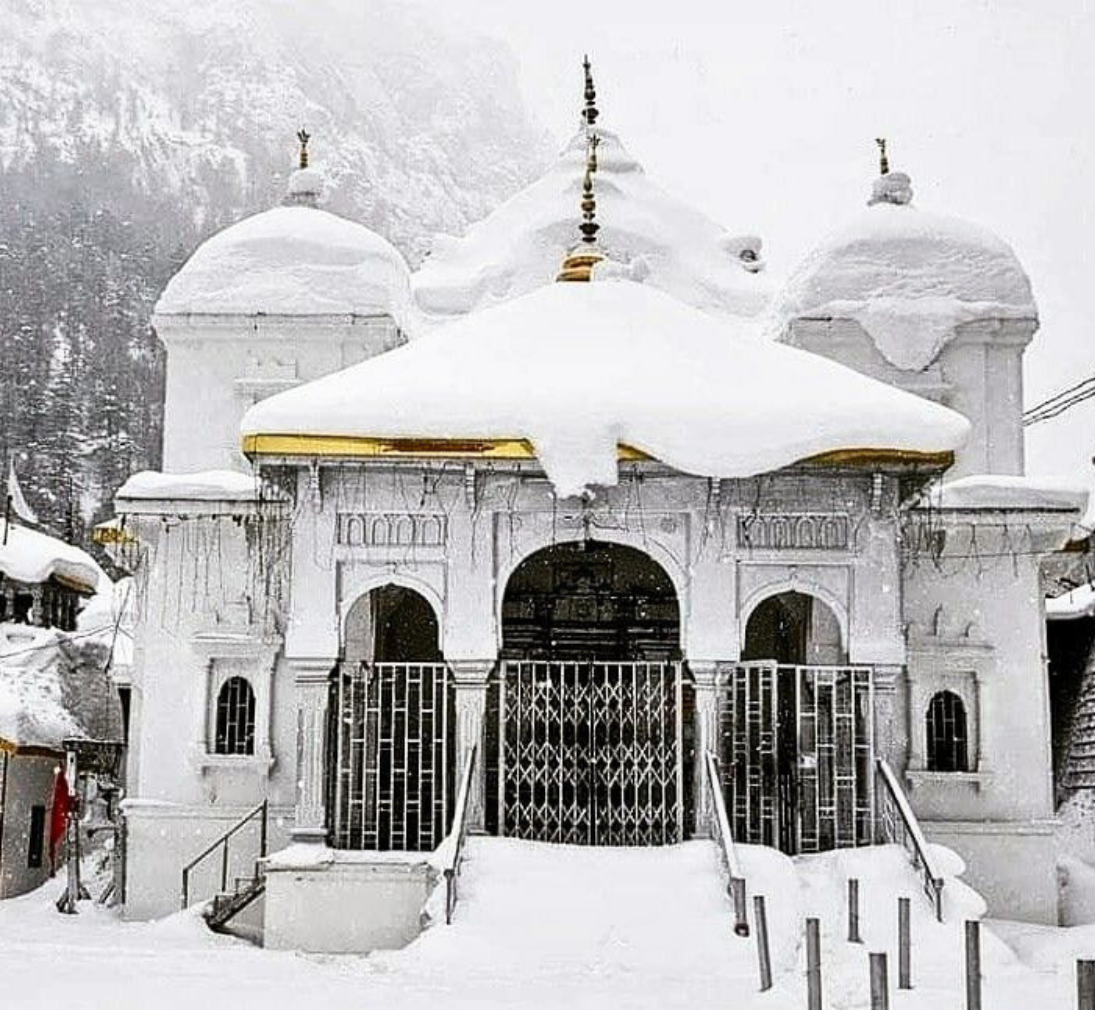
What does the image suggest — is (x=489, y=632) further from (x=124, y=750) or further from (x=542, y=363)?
(x=124, y=750)

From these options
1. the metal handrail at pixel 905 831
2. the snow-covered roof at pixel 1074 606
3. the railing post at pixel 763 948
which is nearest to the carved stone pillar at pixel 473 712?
the metal handrail at pixel 905 831

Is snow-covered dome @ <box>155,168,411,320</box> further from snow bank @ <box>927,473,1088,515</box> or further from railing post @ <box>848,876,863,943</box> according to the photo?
railing post @ <box>848,876,863,943</box>

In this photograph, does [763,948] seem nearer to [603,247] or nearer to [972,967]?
[972,967]

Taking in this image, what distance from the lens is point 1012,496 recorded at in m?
19.0

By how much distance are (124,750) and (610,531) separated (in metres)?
12.1

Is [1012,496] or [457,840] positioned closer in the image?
[457,840]

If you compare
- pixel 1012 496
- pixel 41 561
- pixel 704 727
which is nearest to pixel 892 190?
pixel 1012 496

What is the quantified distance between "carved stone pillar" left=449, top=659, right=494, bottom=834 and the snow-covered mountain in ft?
234

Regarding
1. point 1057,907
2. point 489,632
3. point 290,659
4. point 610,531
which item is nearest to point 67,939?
point 290,659

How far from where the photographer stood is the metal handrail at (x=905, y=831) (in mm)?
14934

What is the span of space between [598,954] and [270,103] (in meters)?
92.6

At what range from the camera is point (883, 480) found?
17172 millimetres

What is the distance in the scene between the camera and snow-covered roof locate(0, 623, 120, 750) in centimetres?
2569

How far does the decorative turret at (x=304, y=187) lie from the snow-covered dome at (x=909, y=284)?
5940mm
